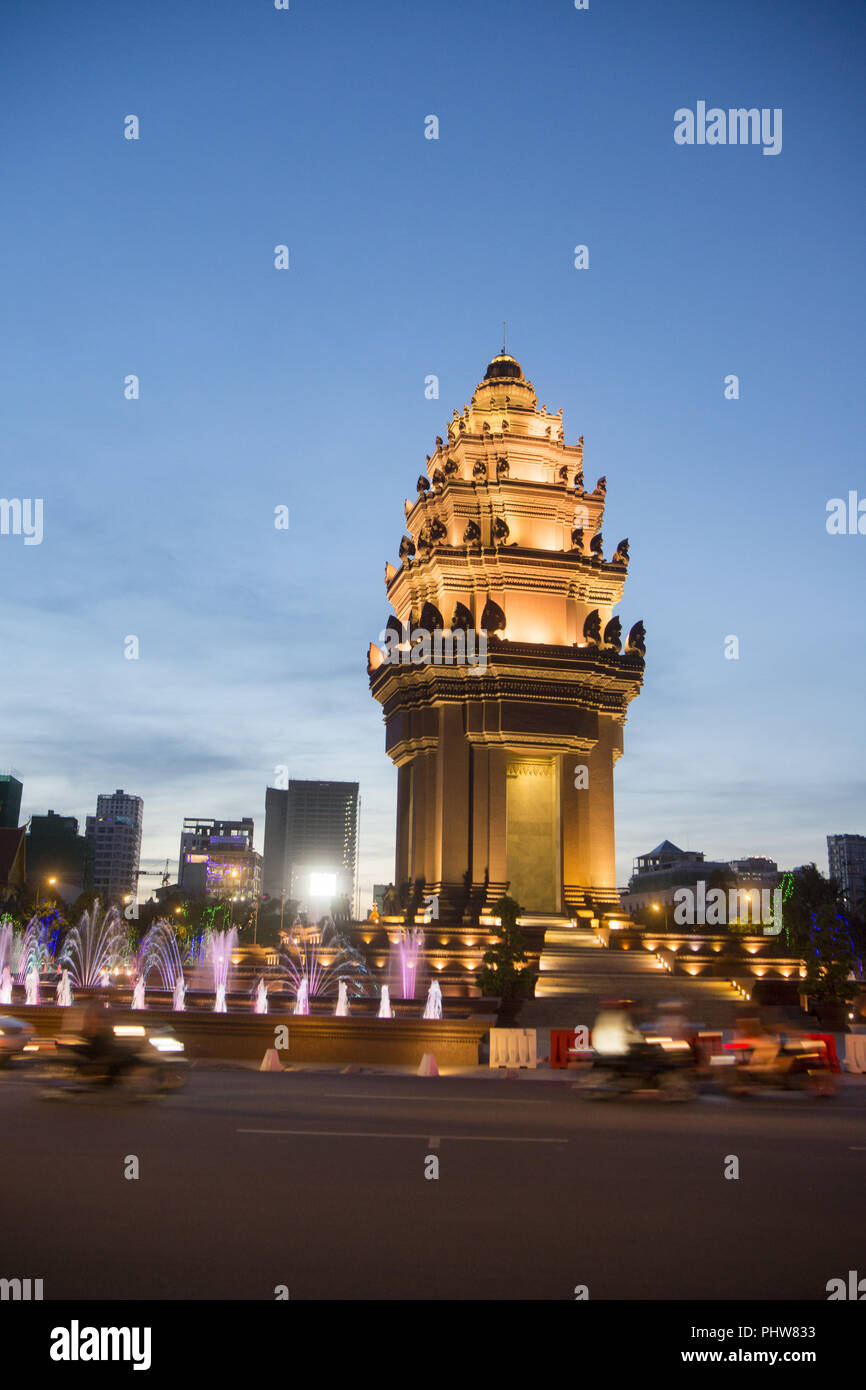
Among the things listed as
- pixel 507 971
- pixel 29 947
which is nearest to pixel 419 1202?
pixel 507 971

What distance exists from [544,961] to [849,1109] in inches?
842

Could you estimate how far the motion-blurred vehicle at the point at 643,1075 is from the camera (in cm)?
1677

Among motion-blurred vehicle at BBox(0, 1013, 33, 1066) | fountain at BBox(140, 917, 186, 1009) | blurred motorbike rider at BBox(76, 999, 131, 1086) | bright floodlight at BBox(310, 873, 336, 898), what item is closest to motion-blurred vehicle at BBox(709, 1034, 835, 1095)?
blurred motorbike rider at BBox(76, 999, 131, 1086)

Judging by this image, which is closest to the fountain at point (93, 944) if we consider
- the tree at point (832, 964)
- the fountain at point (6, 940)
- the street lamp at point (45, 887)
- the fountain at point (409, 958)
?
the fountain at point (6, 940)

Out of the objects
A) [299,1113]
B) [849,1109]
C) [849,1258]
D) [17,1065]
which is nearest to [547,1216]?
[849,1258]

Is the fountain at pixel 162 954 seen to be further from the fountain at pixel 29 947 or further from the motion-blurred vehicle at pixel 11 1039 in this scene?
the motion-blurred vehicle at pixel 11 1039

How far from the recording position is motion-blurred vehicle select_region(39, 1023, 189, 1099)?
1547cm

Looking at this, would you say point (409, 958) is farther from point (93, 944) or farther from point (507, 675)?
point (93, 944)

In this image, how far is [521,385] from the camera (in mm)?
51250

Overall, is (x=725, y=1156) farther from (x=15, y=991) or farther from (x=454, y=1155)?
(x=15, y=991)

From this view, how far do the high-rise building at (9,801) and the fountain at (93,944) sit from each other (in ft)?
215

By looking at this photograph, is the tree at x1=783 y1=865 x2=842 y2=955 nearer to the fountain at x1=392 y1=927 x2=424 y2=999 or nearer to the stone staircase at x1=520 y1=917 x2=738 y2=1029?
the stone staircase at x1=520 y1=917 x2=738 y2=1029

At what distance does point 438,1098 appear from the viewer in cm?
1681

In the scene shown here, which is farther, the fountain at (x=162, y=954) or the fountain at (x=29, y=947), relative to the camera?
the fountain at (x=29, y=947)
